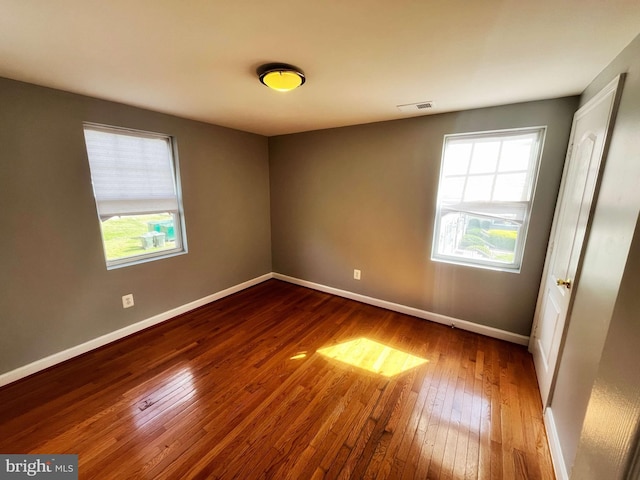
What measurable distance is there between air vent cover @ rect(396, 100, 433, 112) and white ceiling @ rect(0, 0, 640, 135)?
0.10 m

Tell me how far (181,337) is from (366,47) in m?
2.84

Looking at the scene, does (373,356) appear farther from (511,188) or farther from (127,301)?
(127,301)

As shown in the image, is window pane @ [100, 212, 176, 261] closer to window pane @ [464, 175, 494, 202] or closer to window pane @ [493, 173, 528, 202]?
window pane @ [464, 175, 494, 202]

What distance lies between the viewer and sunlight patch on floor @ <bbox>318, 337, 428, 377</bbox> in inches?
84.2

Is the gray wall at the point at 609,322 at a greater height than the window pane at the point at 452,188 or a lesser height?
lesser

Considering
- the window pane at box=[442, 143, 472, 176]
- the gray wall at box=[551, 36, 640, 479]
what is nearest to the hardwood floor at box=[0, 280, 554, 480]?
the gray wall at box=[551, 36, 640, 479]

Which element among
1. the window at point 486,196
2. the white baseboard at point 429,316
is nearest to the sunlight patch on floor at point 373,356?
the white baseboard at point 429,316

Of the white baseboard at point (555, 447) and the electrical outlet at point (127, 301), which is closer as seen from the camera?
the white baseboard at point (555, 447)

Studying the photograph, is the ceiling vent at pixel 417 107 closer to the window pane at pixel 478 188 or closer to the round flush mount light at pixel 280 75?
the window pane at pixel 478 188

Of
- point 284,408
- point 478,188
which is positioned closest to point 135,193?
point 284,408

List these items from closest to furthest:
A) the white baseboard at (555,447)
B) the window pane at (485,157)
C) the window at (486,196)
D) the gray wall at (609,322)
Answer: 1. the gray wall at (609,322)
2. the white baseboard at (555,447)
3. the window at (486,196)
4. the window pane at (485,157)

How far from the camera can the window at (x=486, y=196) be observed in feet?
7.43

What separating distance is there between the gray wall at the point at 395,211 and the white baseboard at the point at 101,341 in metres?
1.35

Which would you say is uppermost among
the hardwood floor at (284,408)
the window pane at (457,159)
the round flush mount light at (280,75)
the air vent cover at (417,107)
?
the air vent cover at (417,107)
